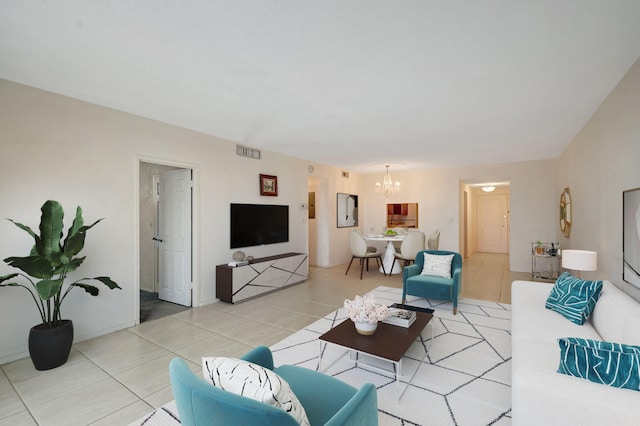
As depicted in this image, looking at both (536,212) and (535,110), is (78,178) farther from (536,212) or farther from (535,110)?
(536,212)

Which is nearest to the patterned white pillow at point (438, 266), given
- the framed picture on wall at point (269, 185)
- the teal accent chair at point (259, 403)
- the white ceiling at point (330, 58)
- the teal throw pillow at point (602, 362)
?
the white ceiling at point (330, 58)

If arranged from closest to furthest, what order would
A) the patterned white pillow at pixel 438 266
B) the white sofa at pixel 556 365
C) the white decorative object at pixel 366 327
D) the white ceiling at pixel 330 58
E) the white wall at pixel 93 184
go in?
the white sofa at pixel 556 365 → the white ceiling at pixel 330 58 → the white decorative object at pixel 366 327 → the white wall at pixel 93 184 → the patterned white pillow at pixel 438 266

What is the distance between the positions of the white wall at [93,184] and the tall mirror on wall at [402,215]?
5.18 m

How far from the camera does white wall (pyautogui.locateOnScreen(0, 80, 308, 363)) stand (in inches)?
108

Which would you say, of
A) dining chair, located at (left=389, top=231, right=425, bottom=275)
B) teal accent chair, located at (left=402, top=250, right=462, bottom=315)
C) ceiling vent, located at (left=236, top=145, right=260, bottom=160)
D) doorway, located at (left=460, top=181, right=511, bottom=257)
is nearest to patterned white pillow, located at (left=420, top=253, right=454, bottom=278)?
teal accent chair, located at (left=402, top=250, right=462, bottom=315)

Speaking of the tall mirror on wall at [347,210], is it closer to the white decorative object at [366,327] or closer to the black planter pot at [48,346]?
the white decorative object at [366,327]

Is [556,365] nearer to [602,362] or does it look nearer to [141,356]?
[602,362]

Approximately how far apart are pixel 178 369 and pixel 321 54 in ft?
7.31

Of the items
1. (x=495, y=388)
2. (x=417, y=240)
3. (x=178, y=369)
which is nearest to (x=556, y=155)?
(x=417, y=240)

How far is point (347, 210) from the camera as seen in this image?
8.13 metres

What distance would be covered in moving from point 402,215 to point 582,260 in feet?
17.2

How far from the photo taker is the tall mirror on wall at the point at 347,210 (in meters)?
7.82

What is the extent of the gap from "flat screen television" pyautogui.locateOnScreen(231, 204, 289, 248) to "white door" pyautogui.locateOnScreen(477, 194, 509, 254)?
7.92m

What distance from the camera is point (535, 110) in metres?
3.46
